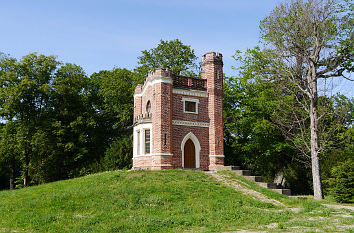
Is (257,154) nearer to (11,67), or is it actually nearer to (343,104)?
(343,104)

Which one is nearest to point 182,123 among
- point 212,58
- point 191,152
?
point 191,152

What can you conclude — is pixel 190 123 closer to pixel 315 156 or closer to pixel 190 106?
pixel 190 106

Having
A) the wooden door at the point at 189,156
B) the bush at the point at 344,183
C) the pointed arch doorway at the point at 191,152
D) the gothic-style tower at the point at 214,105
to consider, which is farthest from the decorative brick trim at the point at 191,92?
the bush at the point at 344,183

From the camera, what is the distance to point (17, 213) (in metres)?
12.3

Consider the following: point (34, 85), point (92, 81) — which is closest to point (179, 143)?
point (34, 85)

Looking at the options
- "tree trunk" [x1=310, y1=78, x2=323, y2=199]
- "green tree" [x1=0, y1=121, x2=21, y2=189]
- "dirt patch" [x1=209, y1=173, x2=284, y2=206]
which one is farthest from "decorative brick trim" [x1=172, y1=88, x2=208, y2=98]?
"green tree" [x1=0, y1=121, x2=21, y2=189]

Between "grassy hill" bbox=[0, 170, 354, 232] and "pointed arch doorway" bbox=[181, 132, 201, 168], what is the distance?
4.30 meters

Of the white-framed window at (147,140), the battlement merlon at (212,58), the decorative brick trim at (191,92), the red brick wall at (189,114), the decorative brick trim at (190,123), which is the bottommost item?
the white-framed window at (147,140)

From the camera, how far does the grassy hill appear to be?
9953 mm

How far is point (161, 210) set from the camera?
12375 millimetres

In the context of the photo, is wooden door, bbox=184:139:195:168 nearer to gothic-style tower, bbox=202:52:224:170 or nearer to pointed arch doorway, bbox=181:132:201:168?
pointed arch doorway, bbox=181:132:201:168

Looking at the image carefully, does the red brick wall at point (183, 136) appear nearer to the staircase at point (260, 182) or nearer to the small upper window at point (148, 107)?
the staircase at point (260, 182)

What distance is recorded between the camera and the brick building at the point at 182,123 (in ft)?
69.7

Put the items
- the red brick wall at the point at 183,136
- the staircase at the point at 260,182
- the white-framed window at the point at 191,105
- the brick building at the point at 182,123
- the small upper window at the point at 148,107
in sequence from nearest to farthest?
the staircase at the point at 260,182
the brick building at the point at 182,123
the red brick wall at the point at 183,136
the white-framed window at the point at 191,105
the small upper window at the point at 148,107
